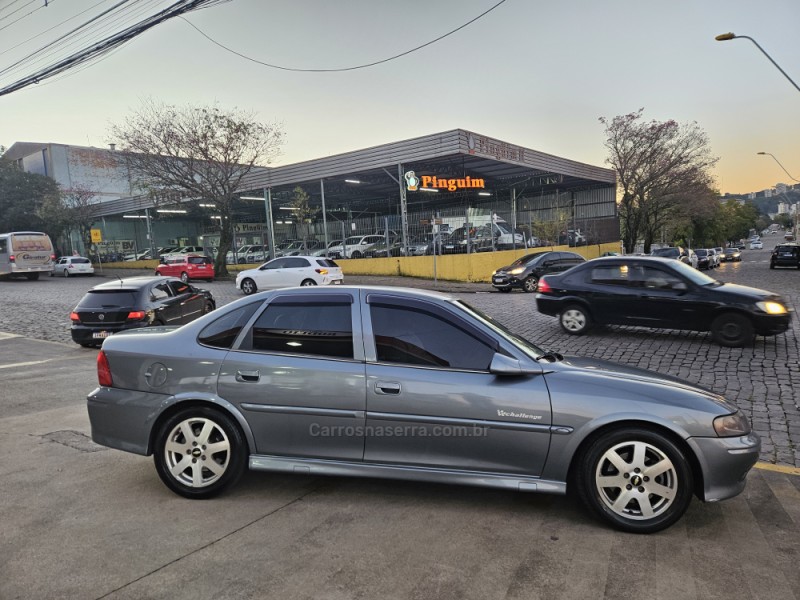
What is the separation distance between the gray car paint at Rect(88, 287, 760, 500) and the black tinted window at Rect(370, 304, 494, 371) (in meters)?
0.07

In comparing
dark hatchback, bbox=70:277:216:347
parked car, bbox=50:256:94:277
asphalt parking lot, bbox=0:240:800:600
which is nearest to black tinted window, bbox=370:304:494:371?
asphalt parking lot, bbox=0:240:800:600

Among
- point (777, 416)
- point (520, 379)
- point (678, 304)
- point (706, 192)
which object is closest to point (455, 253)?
point (678, 304)

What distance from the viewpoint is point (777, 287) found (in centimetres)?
1864

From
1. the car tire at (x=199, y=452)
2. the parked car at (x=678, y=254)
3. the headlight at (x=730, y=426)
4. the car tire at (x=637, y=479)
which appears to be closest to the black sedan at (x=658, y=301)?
the headlight at (x=730, y=426)

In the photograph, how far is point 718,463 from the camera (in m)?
3.12

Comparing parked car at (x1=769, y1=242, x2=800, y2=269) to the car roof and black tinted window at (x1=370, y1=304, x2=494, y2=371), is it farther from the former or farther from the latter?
black tinted window at (x1=370, y1=304, x2=494, y2=371)

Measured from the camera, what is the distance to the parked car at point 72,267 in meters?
32.9

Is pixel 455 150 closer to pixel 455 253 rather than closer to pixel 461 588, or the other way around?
pixel 455 253

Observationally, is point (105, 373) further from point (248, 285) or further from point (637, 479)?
Answer: point (248, 285)

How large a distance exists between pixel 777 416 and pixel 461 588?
180 inches

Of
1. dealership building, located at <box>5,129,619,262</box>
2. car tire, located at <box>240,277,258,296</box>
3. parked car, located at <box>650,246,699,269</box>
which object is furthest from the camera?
parked car, located at <box>650,246,699,269</box>

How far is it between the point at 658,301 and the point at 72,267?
3502 cm

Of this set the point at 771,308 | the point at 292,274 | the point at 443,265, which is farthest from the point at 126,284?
the point at 443,265

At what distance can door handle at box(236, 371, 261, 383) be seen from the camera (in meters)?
3.56
